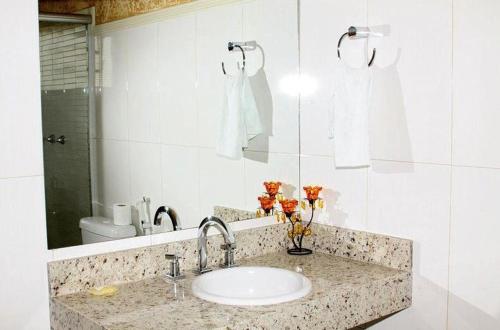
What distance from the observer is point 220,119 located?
7.32 ft

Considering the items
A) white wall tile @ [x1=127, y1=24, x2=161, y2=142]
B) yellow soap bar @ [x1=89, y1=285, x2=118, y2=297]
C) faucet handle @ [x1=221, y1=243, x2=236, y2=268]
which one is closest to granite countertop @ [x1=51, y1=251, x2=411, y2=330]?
yellow soap bar @ [x1=89, y1=285, x2=118, y2=297]

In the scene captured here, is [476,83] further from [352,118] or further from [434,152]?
[352,118]

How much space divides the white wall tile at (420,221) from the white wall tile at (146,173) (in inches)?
30.3

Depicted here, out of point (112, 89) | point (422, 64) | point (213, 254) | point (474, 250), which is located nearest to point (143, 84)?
point (112, 89)

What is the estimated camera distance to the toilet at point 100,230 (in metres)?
1.85

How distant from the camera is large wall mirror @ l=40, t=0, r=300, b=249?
1.79 meters

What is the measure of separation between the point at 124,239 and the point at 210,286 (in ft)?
1.07

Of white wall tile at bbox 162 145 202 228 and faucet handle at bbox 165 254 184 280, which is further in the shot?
white wall tile at bbox 162 145 202 228

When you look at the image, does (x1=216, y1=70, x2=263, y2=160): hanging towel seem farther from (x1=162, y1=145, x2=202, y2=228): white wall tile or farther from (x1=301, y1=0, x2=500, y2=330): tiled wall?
(x1=301, y1=0, x2=500, y2=330): tiled wall

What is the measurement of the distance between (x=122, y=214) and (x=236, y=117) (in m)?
0.60

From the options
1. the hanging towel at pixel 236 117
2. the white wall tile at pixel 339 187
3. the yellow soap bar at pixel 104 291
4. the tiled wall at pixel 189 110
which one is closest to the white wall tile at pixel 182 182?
the tiled wall at pixel 189 110

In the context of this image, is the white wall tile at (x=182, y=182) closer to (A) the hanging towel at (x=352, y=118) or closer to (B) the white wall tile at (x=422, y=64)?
(A) the hanging towel at (x=352, y=118)

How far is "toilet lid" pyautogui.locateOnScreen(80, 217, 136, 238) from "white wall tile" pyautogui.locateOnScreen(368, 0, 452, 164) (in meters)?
0.93

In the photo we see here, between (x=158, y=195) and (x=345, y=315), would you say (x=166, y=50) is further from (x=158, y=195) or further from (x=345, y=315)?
(x=345, y=315)
